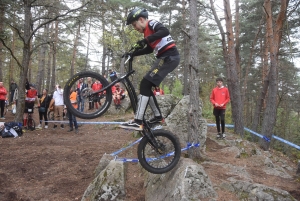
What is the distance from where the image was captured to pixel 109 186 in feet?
16.7

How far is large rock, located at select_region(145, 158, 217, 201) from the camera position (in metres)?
3.90

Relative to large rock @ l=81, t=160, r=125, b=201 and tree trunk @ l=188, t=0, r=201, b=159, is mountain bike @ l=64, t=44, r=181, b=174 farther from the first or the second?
large rock @ l=81, t=160, r=125, b=201

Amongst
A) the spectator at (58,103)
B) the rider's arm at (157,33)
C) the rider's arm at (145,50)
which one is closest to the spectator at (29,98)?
the spectator at (58,103)

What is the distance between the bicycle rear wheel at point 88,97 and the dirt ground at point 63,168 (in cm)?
223

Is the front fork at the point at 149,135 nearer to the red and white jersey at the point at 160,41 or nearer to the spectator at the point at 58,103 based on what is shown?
the red and white jersey at the point at 160,41

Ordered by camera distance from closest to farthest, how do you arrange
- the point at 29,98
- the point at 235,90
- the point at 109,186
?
the point at 109,186
the point at 235,90
the point at 29,98

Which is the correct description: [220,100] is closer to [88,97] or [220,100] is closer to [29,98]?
[88,97]

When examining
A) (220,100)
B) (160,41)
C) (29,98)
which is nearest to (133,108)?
(160,41)

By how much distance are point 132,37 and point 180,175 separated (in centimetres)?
1354

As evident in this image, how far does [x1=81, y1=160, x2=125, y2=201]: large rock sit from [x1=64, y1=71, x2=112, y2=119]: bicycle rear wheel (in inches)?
76.8

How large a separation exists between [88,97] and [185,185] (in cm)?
205

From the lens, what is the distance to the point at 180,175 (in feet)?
13.8

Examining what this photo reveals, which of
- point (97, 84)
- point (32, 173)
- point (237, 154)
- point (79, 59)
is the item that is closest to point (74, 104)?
point (97, 84)

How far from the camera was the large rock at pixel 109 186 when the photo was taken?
4.97 metres
